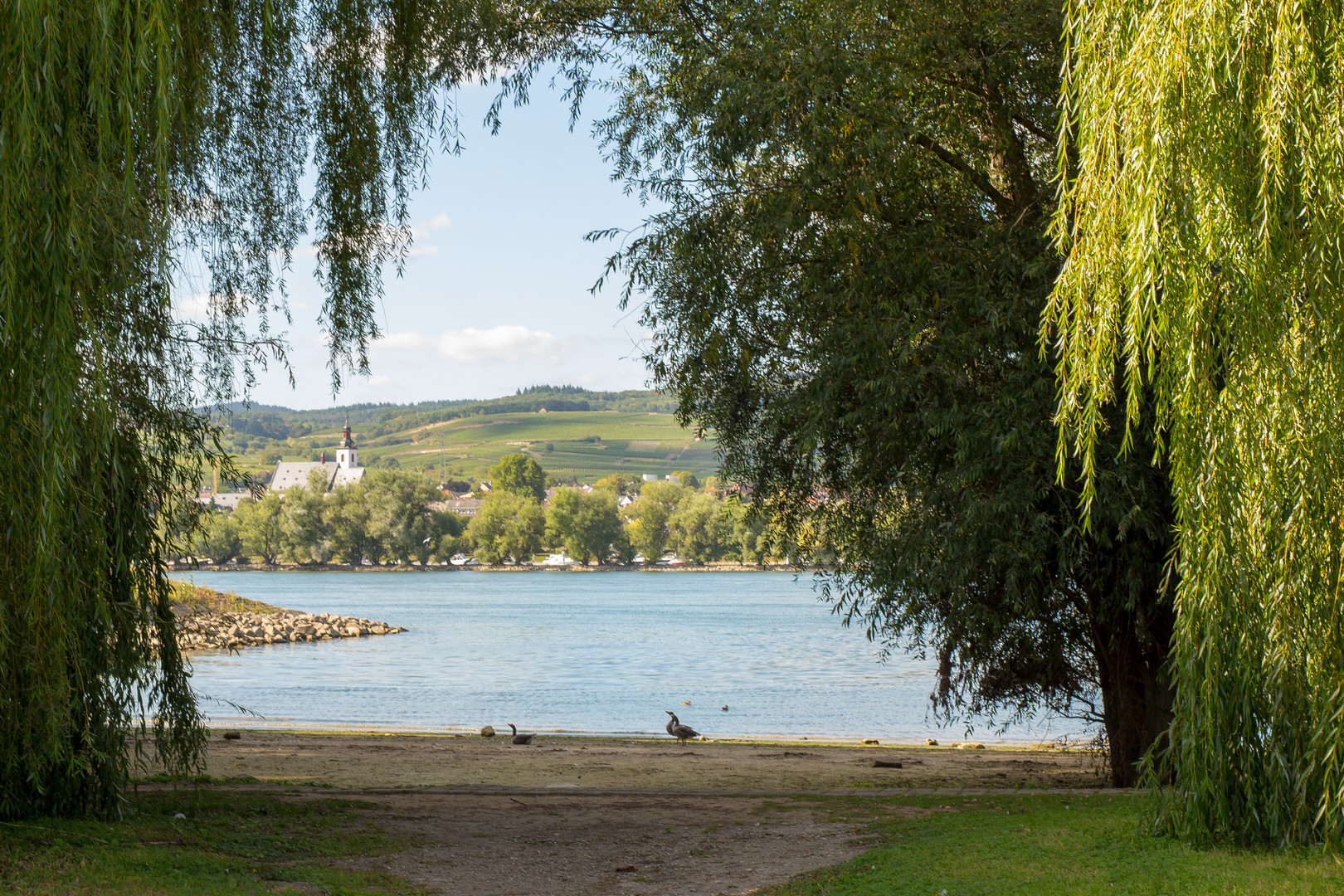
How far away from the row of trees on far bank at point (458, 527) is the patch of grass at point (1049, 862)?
238 ft

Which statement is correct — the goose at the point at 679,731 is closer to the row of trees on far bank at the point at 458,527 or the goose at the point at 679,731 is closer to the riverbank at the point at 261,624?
the riverbank at the point at 261,624

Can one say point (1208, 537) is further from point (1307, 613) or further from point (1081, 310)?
point (1081, 310)

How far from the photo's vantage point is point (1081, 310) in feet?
19.2

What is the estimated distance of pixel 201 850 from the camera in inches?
259

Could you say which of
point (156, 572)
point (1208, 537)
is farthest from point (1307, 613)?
point (156, 572)

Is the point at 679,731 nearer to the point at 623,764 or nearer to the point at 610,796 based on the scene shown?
the point at 623,764

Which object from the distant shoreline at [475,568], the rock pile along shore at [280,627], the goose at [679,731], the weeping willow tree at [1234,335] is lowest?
the distant shoreline at [475,568]

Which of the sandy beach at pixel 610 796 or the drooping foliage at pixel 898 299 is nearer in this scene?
the sandy beach at pixel 610 796

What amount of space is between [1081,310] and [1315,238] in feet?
3.84

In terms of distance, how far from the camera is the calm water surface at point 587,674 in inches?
899

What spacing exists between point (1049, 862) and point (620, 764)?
7765 mm

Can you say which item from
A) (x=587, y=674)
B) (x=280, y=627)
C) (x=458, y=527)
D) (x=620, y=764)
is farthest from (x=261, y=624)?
(x=458, y=527)

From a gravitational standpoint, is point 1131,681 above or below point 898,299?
below

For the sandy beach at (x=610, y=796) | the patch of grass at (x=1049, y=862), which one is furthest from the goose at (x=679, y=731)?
the patch of grass at (x=1049, y=862)
